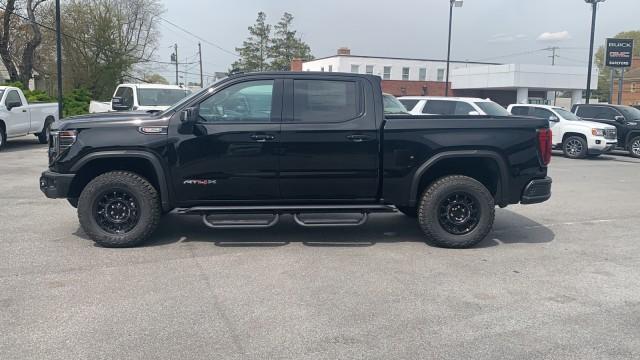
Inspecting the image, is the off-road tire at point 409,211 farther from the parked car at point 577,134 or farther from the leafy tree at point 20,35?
the leafy tree at point 20,35

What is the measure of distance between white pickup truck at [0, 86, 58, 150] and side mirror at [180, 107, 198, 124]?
37.9ft

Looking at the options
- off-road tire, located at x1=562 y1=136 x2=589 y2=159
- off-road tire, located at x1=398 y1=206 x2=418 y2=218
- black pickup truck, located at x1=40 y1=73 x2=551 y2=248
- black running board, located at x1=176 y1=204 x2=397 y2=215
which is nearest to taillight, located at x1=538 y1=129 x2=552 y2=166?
black pickup truck, located at x1=40 y1=73 x2=551 y2=248

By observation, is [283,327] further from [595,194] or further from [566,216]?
[595,194]

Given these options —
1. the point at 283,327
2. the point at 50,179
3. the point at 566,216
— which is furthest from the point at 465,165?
the point at 50,179

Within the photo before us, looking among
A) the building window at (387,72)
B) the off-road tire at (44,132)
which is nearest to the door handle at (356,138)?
the off-road tire at (44,132)

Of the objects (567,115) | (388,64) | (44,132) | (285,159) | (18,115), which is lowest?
(44,132)

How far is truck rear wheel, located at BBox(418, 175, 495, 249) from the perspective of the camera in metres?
6.42

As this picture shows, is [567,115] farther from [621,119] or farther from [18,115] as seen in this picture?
[18,115]

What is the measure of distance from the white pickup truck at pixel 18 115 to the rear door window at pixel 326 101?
12038mm

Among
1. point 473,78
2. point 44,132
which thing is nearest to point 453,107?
point 44,132

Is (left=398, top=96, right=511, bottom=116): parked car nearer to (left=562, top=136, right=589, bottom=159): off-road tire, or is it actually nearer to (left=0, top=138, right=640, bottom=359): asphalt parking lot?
(left=562, top=136, right=589, bottom=159): off-road tire

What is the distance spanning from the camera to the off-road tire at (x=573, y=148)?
18.1 m

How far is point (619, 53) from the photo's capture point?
27.9 m

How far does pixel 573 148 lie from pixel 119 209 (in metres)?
16.1
